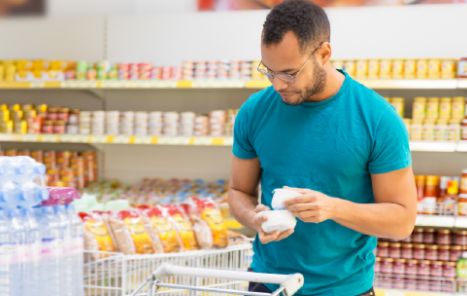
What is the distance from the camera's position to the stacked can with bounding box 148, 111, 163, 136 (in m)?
3.70

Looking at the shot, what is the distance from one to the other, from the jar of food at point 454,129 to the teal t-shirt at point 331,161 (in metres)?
2.16

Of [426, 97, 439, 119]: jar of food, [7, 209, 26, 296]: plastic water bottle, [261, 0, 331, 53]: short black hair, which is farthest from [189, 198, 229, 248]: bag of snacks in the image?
[426, 97, 439, 119]: jar of food

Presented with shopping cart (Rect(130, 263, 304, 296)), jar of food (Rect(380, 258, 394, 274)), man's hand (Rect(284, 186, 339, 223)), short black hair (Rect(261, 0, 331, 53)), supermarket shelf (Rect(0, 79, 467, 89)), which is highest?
short black hair (Rect(261, 0, 331, 53))

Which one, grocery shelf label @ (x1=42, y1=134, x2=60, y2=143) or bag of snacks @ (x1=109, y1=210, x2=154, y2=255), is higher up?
grocery shelf label @ (x1=42, y1=134, x2=60, y2=143)

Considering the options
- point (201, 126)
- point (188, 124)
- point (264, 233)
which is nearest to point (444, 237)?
point (201, 126)

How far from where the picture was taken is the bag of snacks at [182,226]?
229 cm

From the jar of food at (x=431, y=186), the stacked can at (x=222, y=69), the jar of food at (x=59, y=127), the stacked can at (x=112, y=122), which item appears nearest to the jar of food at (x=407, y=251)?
the jar of food at (x=431, y=186)

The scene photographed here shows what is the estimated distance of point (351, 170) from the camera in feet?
4.20

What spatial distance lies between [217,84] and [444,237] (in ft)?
6.65

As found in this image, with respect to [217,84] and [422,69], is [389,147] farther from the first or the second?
[217,84]

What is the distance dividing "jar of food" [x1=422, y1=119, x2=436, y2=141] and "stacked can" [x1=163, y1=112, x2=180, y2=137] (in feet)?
6.14

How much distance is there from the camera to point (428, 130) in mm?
3260

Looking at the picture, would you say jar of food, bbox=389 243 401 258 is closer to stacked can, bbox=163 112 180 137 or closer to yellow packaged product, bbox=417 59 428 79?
yellow packaged product, bbox=417 59 428 79

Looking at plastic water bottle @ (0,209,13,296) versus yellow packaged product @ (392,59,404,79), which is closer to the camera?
plastic water bottle @ (0,209,13,296)
